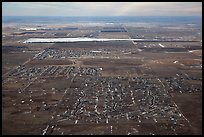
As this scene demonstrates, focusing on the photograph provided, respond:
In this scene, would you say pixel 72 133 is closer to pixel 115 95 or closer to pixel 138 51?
pixel 115 95

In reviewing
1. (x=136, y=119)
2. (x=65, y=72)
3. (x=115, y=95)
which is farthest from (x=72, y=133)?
(x=65, y=72)

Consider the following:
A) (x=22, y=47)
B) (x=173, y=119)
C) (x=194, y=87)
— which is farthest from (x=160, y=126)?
(x=22, y=47)

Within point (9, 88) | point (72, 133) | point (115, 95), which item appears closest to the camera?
point (72, 133)

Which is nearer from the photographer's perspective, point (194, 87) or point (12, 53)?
point (194, 87)

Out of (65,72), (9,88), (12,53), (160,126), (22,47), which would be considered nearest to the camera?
(160,126)

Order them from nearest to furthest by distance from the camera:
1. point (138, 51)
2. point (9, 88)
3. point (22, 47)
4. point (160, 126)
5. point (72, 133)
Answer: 1. point (72, 133)
2. point (160, 126)
3. point (9, 88)
4. point (138, 51)
5. point (22, 47)

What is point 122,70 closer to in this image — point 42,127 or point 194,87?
point 194,87
